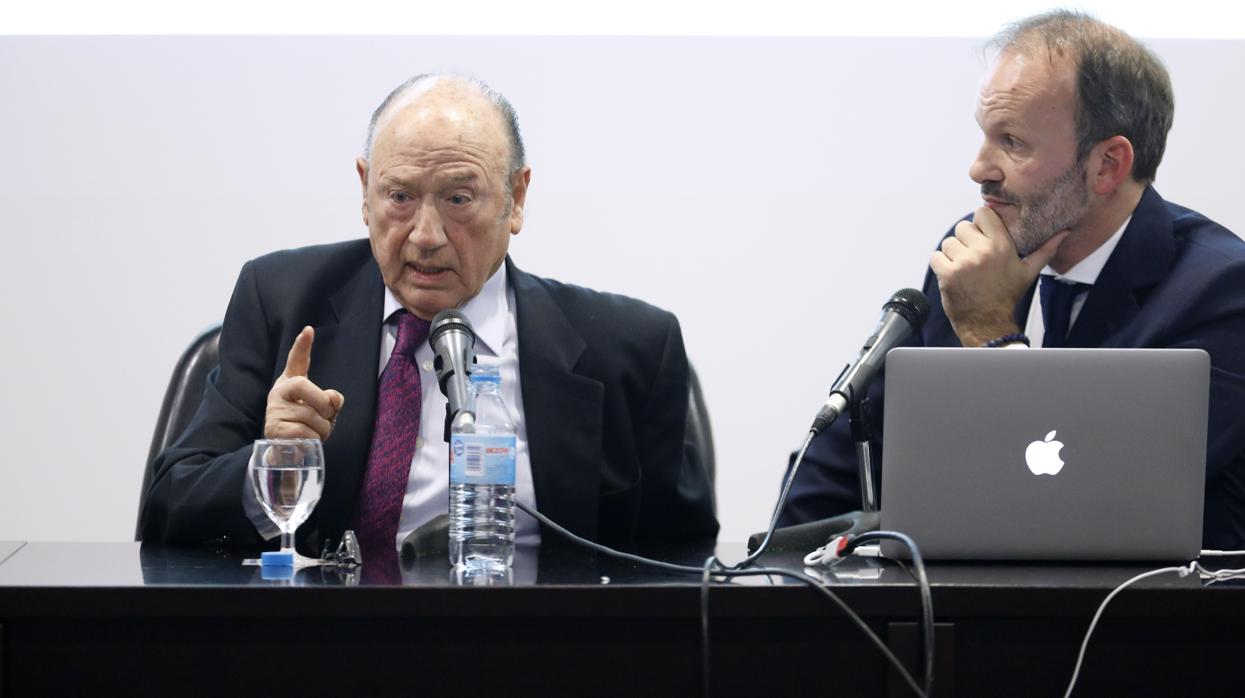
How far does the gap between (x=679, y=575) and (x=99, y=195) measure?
2.00m

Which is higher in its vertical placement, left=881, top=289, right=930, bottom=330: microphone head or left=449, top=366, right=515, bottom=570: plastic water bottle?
left=881, top=289, right=930, bottom=330: microphone head

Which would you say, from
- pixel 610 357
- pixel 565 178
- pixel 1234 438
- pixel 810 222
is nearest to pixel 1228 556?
pixel 1234 438

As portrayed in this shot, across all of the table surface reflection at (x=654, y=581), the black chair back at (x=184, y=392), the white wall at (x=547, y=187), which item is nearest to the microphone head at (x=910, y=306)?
the table surface reflection at (x=654, y=581)

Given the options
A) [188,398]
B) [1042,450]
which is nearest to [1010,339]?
[1042,450]

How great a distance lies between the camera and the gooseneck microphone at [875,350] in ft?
5.58

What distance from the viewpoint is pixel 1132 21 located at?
3.04 meters

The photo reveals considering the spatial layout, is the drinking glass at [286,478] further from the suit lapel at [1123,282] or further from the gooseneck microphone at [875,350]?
the suit lapel at [1123,282]

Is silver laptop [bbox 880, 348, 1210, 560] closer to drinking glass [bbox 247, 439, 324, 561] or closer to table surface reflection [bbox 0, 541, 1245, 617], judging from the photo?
table surface reflection [bbox 0, 541, 1245, 617]

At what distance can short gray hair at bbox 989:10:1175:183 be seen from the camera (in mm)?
2420

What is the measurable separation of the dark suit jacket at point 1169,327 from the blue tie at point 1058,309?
0.04m

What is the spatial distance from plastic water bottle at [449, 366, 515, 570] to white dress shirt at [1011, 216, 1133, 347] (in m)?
1.12

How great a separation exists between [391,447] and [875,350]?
716 millimetres
